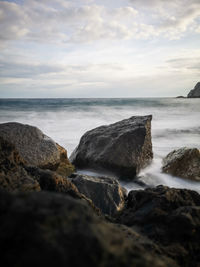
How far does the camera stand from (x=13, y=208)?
81cm

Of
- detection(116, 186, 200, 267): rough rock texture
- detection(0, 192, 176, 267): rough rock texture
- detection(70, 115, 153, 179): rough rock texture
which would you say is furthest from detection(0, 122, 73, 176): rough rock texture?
detection(0, 192, 176, 267): rough rock texture

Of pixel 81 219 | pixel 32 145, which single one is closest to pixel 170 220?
pixel 81 219

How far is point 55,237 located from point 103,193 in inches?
93.3

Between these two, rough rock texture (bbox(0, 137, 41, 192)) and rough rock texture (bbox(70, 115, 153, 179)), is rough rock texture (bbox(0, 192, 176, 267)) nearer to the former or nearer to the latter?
rough rock texture (bbox(0, 137, 41, 192))

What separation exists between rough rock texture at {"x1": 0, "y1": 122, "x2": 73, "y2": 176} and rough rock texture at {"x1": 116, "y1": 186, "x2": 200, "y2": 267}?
228cm

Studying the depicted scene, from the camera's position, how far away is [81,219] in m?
0.84

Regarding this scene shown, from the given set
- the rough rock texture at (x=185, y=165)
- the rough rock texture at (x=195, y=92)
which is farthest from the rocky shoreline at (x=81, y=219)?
the rough rock texture at (x=195, y=92)

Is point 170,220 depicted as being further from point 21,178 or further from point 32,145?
point 32,145

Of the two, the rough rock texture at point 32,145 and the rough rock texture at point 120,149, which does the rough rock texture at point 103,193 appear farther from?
the rough rock texture at point 120,149

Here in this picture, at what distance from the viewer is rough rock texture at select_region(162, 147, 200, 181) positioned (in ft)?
15.0

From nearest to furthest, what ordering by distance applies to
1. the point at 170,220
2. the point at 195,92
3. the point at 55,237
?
Result: the point at 55,237
the point at 170,220
the point at 195,92

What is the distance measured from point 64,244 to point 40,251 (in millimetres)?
81

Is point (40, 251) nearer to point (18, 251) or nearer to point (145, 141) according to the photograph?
point (18, 251)

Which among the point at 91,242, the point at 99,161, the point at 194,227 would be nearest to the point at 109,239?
the point at 91,242
